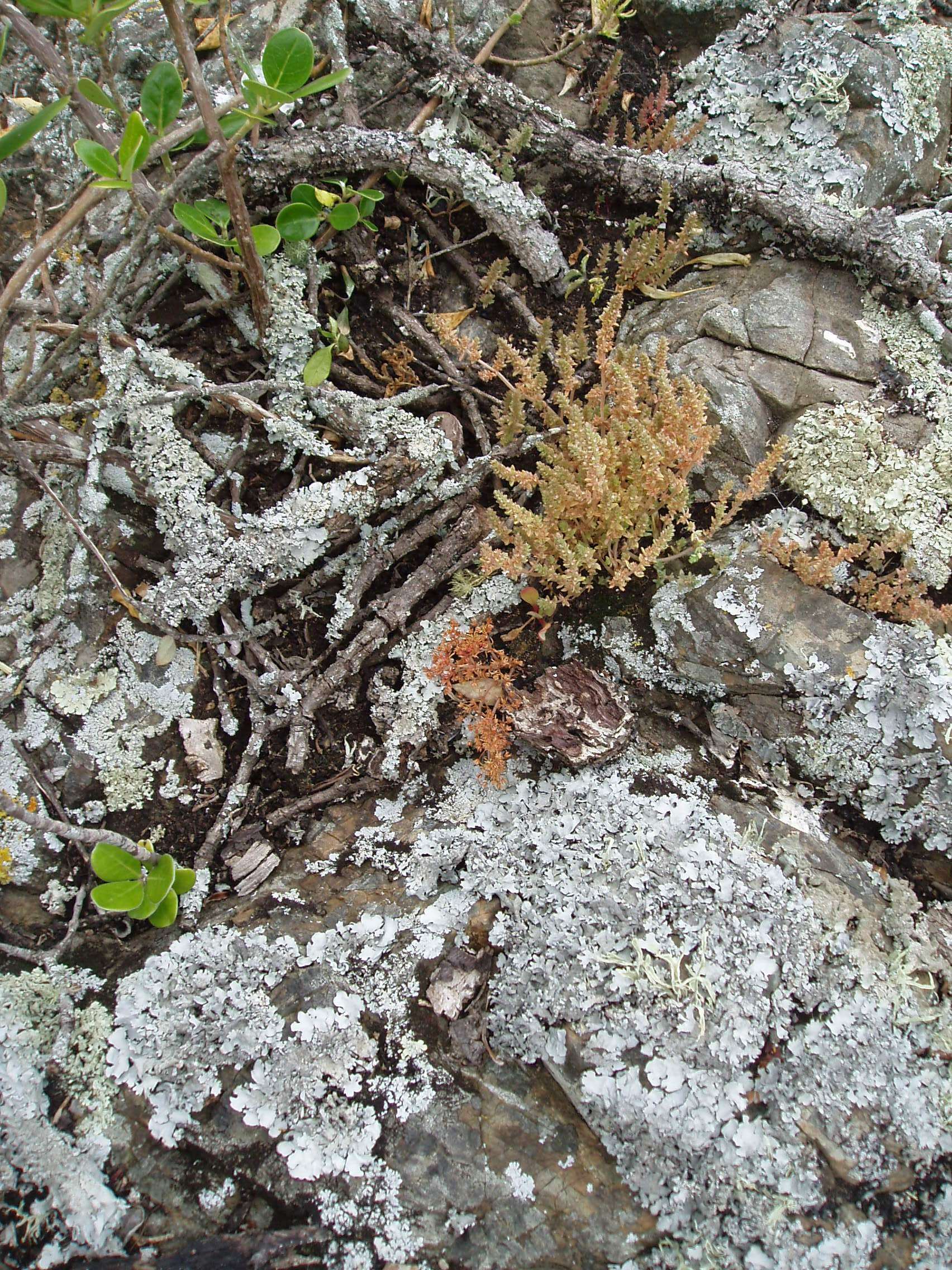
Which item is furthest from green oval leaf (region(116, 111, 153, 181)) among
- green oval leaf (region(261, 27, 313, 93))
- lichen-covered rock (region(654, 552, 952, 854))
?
lichen-covered rock (region(654, 552, 952, 854))

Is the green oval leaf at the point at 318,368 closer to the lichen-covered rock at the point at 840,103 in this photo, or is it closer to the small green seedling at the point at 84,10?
the small green seedling at the point at 84,10

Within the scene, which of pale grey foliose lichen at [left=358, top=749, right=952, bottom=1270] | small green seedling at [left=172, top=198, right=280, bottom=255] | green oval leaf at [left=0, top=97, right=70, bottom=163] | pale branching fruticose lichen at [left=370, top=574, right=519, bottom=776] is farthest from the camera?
pale branching fruticose lichen at [left=370, top=574, right=519, bottom=776]

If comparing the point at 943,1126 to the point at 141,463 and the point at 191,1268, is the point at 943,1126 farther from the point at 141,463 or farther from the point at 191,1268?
the point at 141,463

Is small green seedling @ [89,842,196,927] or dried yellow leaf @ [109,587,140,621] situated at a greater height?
dried yellow leaf @ [109,587,140,621]

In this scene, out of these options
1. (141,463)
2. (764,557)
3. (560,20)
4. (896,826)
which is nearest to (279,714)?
(141,463)

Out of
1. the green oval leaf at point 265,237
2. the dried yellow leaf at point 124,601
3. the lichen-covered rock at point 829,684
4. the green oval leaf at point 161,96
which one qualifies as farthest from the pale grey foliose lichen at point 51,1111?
the green oval leaf at point 161,96

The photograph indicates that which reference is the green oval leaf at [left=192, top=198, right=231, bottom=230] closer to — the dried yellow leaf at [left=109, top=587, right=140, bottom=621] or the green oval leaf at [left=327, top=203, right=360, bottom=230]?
the green oval leaf at [left=327, top=203, right=360, bottom=230]

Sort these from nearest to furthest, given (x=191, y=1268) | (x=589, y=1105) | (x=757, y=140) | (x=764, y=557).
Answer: (x=191, y=1268) < (x=589, y=1105) < (x=764, y=557) < (x=757, y=140)
